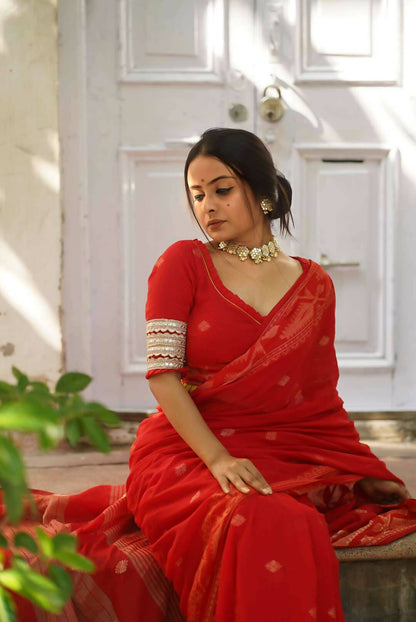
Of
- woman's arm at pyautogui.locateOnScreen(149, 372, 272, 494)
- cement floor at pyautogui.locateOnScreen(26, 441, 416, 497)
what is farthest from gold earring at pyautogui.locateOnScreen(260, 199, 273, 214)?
cement floor at pyautogui.locateOnScreen(26, 441, 416, 497)

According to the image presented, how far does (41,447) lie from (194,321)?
1235 millimetres

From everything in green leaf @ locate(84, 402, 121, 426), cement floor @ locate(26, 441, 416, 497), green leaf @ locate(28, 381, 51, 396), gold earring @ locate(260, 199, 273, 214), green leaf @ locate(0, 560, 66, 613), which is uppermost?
gold earring @ locate(260, 199, 273, 214)

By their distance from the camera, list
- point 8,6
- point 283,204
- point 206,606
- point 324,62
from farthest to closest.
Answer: point 324,62
point 8,6
point 283,204
point 206,606

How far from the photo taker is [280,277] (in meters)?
1.85

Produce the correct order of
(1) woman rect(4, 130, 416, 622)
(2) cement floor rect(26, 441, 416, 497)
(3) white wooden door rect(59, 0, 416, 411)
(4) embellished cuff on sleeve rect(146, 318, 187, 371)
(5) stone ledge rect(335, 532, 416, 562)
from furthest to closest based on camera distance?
(3) white wooden door rect(59, 0, 416, 411) → (2) cement floor rect(26, 441, 416, 497) → (4) embellished cuff on sleeve rect(146, 318, 187, 371) → (5) stone ledge rect(335, 532, 416, 562) → (1) woman rect(4, 130, 416, 622)

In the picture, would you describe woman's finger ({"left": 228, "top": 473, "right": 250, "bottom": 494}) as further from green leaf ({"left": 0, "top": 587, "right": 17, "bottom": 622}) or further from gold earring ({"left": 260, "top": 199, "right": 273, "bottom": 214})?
green leaf ({"left": 0, "top": 587, "right": 17, "bottom": 622})

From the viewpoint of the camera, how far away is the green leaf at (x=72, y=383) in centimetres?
57

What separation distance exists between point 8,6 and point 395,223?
5.70 ft

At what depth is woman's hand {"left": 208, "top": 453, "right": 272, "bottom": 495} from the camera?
1.49m

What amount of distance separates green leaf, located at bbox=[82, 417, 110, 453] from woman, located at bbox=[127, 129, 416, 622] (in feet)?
2.95

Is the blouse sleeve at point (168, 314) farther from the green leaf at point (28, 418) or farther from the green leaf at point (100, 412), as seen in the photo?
the green leaf at point (28, 418)

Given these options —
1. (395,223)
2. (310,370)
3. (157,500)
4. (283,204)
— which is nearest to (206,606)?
(157,500)

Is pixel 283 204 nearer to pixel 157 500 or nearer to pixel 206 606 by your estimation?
pixel 157 500

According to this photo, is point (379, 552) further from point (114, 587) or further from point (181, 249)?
point (181, 249)
